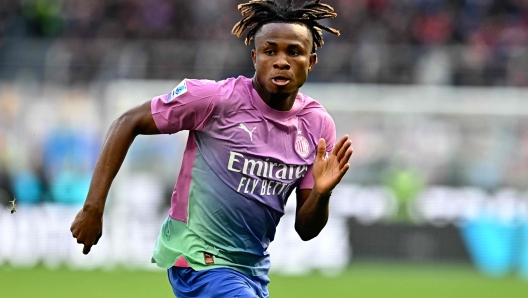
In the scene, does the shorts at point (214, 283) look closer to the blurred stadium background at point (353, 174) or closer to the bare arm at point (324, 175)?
the bare arm at point (324, 175)

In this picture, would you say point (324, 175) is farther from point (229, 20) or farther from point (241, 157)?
point (229, 20)

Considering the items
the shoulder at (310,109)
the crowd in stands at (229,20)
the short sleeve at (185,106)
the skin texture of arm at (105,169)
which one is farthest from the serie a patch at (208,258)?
the crowd in stands at (229,20)

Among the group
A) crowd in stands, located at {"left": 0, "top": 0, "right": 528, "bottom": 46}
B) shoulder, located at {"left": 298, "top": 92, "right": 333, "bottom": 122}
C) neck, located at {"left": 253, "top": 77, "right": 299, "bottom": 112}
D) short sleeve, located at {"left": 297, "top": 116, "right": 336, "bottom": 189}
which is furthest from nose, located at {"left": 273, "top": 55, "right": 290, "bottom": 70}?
crowd in stands, located at {"left": 0, "top": 0, "right": 528, "bottom": 46}

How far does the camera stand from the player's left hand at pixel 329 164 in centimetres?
536

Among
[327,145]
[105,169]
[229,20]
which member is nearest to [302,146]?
[327,145]

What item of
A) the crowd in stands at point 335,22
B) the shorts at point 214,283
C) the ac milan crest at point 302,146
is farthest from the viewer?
the crowd in stands at point 335,22

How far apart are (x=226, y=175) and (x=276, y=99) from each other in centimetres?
52

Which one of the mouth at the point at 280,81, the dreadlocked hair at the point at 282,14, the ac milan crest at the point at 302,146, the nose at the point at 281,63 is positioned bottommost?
the ac milan crest at the point at 302,146

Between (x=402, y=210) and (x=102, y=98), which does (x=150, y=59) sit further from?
(x=402, y=210)

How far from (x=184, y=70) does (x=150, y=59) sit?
0.74 metres

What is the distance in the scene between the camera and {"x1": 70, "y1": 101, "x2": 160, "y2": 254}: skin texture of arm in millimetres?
5012

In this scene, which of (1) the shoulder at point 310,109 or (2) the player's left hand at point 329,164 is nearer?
(2) the player's left hand at point 329,164

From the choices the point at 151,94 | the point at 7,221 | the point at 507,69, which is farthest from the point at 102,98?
the point at 507,69

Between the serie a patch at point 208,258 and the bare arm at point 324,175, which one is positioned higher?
the bare arm at point 324,175
